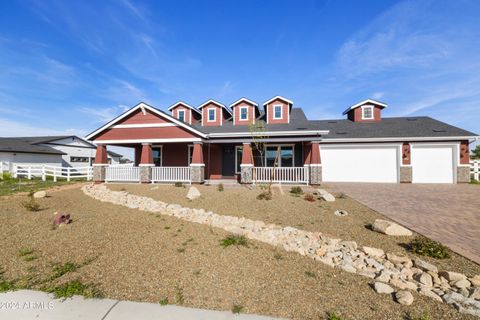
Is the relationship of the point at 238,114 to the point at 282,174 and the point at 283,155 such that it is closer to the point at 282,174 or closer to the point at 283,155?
the point at 283,155

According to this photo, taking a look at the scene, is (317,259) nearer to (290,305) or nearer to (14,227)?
(290,305)

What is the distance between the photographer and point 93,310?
116 inches

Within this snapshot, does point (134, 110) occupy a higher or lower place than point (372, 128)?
higher

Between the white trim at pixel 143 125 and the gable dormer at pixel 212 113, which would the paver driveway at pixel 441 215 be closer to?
the gable dormer at pixel 212 113

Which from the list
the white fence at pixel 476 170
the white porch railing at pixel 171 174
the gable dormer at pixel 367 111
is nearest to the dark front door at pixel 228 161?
the white porch railing at pixel 171 174

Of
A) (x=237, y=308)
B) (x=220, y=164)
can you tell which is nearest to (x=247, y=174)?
(x=220, y=164)

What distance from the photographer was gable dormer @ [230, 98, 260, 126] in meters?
17.1

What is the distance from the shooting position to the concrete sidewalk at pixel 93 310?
2.82 m

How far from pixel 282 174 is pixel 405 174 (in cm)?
875

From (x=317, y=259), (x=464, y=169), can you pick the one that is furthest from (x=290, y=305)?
(x=464, y=169)

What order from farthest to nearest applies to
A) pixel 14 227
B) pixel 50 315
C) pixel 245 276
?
pixel 14 227 < pixel 245 276 < pixel 50 315

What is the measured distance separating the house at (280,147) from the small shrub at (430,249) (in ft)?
29.1

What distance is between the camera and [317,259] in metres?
4.43

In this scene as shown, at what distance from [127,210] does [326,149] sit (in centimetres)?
1376
